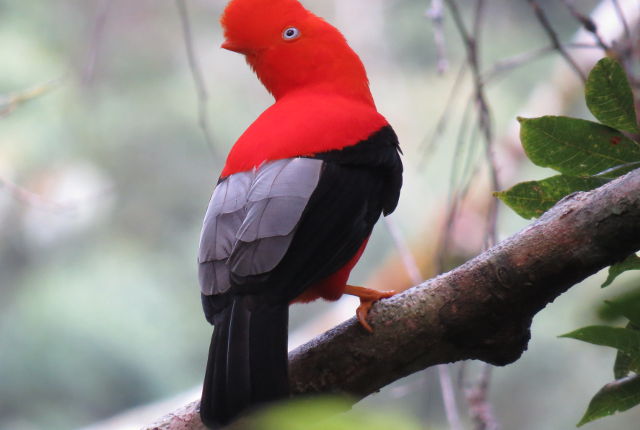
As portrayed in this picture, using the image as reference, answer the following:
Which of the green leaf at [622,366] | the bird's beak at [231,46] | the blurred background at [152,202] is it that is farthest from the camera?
the blurred background at [152,202]

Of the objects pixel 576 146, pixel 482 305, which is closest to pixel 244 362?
pixel 482 305

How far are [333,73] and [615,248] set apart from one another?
4.44ft

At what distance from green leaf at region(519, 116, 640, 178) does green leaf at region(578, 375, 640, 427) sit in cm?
44

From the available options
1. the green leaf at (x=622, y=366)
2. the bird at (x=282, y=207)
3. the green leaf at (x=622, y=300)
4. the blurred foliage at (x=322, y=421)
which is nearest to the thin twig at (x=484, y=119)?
the bird at (x=282, y=207)

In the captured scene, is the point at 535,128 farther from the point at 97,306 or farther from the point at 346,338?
the point at 97,306

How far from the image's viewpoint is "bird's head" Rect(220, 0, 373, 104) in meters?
2.52

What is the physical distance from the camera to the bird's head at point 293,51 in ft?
8.25

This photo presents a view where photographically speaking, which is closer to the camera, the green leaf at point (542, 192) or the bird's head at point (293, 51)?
the green leaf at point (542, 192)

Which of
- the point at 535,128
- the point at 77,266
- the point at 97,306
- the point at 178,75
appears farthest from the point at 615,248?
the point at 178,75

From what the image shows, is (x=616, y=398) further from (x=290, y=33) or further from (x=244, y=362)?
(x=290, y=33)

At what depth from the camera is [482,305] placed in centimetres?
163

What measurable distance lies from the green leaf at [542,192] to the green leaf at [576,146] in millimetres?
23

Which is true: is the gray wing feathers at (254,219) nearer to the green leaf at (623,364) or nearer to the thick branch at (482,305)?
the thick branch at (482,305)

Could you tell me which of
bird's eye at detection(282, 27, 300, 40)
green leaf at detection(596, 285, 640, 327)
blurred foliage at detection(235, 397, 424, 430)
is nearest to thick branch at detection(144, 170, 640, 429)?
green leaf at detection(596, 285, 640, 327)
